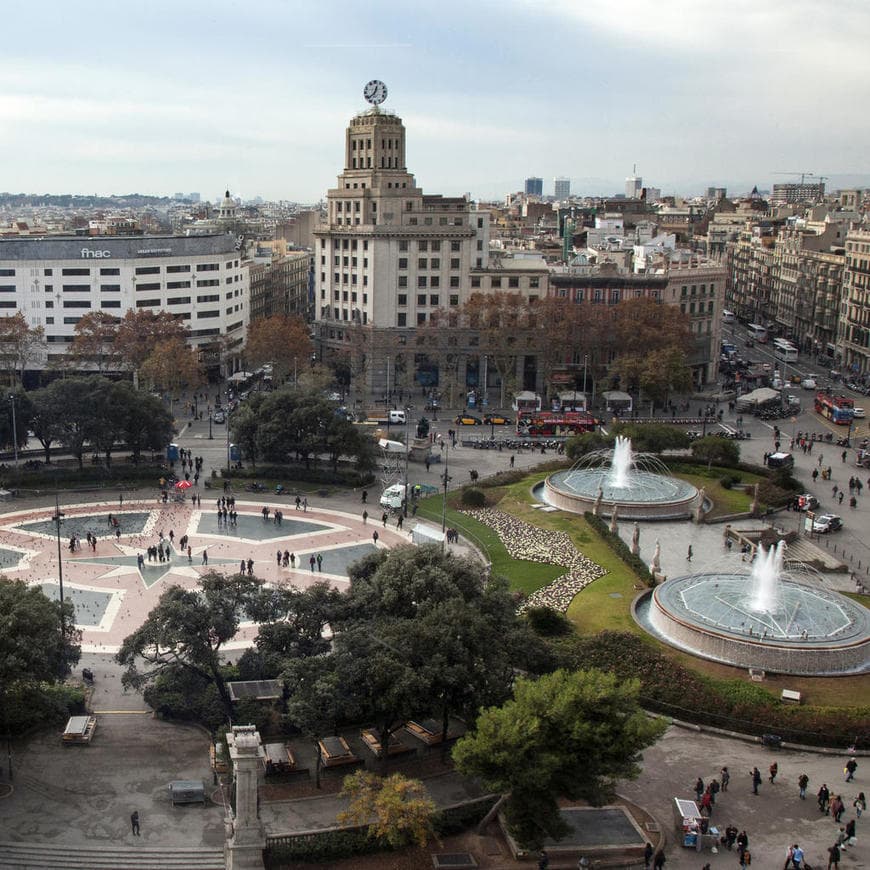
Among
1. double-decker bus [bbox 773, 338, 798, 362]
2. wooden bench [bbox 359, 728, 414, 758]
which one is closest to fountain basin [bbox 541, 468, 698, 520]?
wooden bench [bbox 359, 728, 414, 758]

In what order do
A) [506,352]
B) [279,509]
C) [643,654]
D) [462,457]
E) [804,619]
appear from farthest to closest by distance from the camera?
[506,352]
[462,457]
[279,509]
[804,619]
[643,654]

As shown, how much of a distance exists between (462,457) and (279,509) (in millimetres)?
18749

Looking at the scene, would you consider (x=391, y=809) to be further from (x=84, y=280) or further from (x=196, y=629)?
(x=84, y=280)

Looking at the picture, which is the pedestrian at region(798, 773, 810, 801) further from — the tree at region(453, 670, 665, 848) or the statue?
the statue

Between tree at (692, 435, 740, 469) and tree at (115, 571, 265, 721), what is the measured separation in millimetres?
42453

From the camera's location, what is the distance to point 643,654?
41625 millimetres

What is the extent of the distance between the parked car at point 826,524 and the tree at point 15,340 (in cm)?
6894

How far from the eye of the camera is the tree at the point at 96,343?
324 ft

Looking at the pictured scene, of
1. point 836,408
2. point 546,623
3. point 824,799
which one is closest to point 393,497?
point 546,623

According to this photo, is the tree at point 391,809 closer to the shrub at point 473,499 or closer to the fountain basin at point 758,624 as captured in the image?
the fountain basin at point 758,624

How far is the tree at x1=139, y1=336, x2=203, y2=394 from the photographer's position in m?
91.6

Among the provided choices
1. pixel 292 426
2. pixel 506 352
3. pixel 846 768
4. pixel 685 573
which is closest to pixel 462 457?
pixel 292 426

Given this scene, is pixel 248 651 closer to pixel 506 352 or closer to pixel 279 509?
pixel 279 509

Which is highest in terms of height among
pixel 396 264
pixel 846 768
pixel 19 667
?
pixel 396 264
